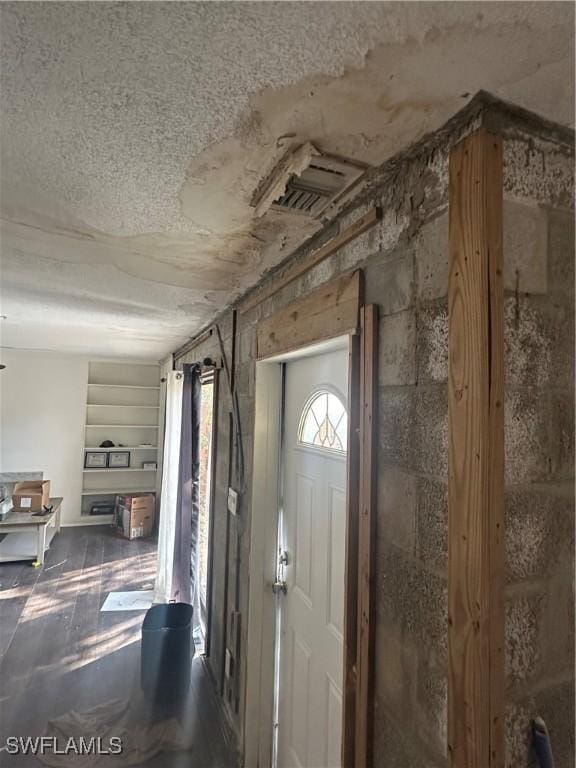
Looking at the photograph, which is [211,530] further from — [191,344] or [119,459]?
[119,459]

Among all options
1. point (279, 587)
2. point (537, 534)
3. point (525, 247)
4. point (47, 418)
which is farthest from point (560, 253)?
point (47, 418)

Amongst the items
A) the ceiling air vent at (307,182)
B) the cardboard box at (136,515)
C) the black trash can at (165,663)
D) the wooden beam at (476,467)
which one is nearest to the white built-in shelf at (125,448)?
the cardboard box at (136,515)

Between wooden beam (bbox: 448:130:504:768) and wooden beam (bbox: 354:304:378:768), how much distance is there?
0.26 m

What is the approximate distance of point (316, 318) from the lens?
146cm

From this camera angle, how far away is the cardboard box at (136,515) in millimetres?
5578

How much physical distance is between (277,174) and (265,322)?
94 cm

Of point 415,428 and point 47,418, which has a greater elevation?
point 415,428

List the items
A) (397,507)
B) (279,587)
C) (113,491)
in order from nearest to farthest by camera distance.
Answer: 1. (397,507)
2. (279,587)
3. (113,491)

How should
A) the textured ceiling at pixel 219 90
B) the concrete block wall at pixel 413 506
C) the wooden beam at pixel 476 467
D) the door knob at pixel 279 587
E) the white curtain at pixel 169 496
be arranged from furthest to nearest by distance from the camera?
the white curtain at pixel 169 496 < the door knob at pixel 279 587 < the concrete block wall at pixel 413 506 < the wooden beam at pixel 476 467 < the textured ceiling at pixel 219 90

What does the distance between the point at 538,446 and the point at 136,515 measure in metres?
5.62

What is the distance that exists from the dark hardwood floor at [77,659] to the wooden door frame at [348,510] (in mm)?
534

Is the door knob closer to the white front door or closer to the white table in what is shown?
the white front door

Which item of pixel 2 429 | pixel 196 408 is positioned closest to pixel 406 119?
pixel 196 408

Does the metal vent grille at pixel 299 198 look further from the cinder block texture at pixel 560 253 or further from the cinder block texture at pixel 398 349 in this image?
the cinder block texture at pixel 560 253
